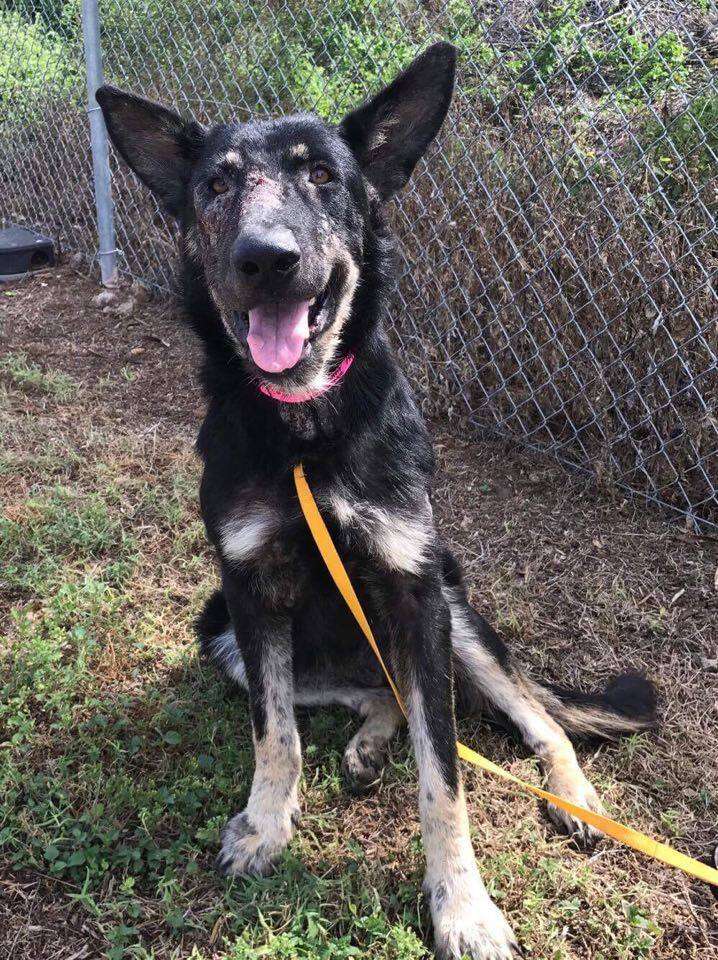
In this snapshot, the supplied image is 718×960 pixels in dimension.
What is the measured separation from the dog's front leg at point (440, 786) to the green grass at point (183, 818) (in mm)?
103

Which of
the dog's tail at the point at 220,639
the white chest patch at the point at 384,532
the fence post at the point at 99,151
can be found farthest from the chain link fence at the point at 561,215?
the dog's tail at the point at 220,639

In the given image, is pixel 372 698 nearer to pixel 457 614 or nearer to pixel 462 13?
pixel 457 614

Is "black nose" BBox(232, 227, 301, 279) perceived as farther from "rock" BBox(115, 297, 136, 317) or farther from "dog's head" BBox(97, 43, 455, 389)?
"rock" BBox(115, 297, 136, 317)

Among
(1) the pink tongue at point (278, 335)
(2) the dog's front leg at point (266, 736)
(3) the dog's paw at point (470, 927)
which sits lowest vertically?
(3) the dog's paw at point (470, 927)

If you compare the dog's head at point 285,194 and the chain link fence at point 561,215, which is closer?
the dog's head at point 285,194

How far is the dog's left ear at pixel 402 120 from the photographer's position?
231 centimetres

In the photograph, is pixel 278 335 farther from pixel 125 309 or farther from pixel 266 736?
pixel 125 309

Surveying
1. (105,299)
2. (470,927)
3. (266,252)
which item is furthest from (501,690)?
(105,299)

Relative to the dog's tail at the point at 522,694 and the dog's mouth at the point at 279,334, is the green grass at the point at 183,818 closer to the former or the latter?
the dog's tail at the point at 522,694

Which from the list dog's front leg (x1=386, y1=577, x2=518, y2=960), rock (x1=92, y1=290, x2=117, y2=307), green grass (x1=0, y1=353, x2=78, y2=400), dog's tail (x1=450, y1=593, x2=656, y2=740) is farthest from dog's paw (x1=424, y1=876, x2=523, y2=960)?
rock (x1=92, y1=290, x2=117, y2=307)

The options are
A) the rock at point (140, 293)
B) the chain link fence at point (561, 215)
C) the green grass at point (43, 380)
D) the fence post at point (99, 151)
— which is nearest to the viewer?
the chain link fence at point (561, 215)

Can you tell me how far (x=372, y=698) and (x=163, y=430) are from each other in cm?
255

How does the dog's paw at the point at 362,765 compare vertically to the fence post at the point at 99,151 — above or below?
below

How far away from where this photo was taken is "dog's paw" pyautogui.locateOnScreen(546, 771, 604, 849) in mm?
2342
